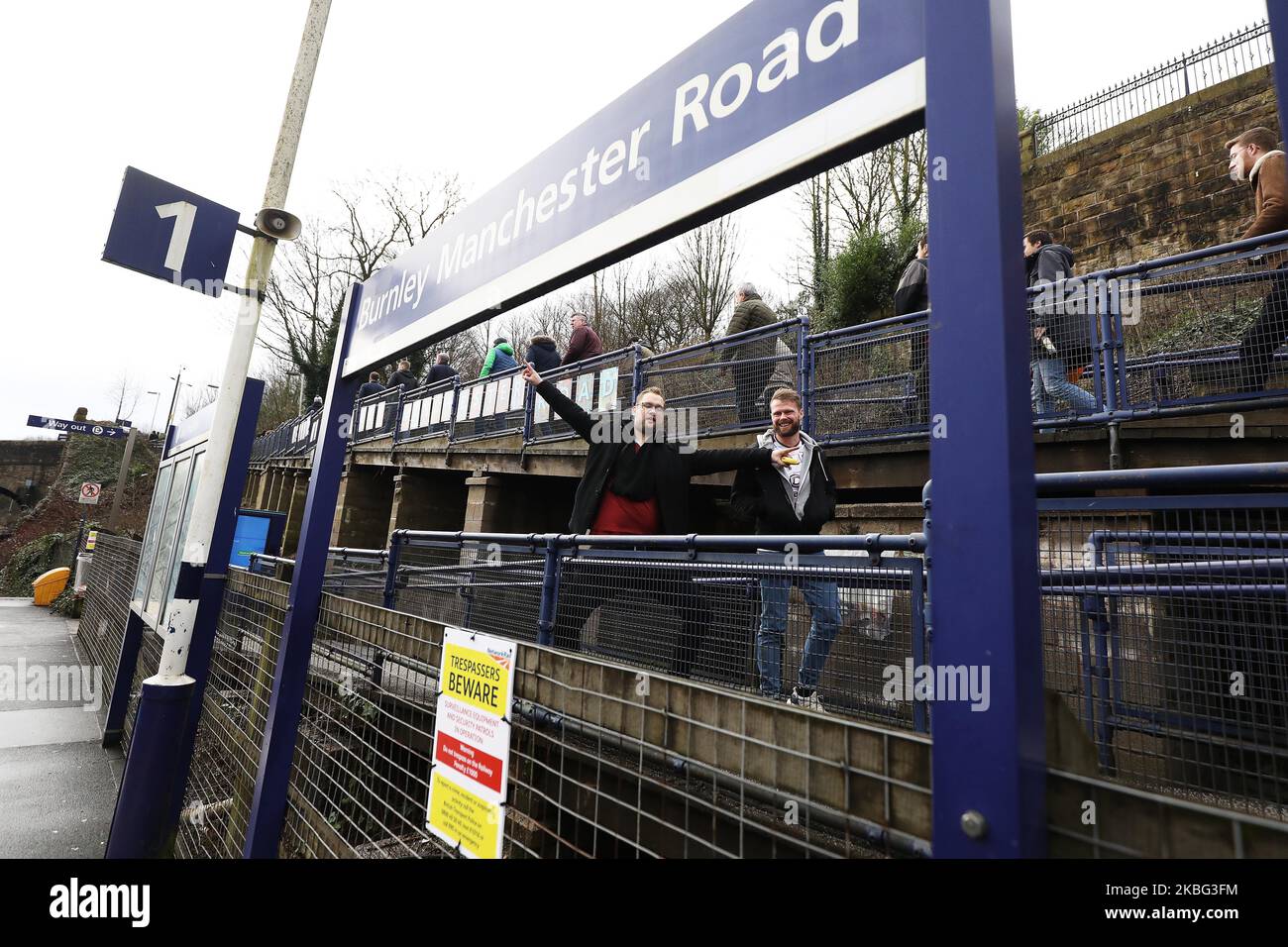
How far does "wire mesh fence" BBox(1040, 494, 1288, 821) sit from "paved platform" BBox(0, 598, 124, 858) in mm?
6116

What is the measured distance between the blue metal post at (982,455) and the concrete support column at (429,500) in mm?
13832

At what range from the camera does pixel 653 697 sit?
157cm

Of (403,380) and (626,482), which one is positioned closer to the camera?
(626,482)

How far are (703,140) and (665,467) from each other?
2343 millimetres

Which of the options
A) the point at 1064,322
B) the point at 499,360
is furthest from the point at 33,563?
the point at 1064,322

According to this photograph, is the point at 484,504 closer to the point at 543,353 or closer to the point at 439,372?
the point at 543,353

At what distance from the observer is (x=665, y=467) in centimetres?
384

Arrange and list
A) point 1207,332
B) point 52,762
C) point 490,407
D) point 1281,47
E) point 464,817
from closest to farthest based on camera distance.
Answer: point 1281,47 < point 464,817 < point 1207,332 < point 52,762 < point 490,407

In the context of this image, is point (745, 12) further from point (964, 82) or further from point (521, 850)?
point (521, 850)

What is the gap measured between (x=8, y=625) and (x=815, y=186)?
912 inches

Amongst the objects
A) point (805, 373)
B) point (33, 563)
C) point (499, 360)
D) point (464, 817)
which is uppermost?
point (499, 360)

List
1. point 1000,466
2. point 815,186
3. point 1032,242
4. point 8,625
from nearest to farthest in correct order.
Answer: point 1000,466
point 1032,242
point 8,625
point 815,186

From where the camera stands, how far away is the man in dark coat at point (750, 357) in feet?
25.6
